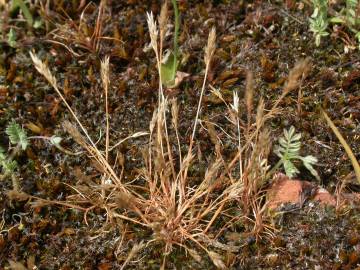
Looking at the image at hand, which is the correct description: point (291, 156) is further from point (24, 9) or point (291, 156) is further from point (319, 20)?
point (24, 9)

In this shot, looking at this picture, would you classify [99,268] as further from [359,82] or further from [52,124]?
[359,82]

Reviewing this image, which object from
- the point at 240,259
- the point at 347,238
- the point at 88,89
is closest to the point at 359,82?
the point at 347,238

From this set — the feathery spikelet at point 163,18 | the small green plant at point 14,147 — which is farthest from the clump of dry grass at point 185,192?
the small green plant at point 14,147

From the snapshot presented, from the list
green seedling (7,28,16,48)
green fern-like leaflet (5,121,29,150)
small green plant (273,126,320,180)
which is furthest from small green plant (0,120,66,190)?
small green plant (273,126,320,180)

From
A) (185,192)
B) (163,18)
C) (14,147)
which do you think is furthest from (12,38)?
(185,192)

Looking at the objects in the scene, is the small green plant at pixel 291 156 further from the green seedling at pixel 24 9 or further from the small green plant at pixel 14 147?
the green seedling at pixel 24 9

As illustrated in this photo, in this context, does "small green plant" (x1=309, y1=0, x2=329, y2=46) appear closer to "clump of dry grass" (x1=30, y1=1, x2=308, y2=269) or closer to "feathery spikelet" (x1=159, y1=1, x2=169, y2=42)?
"clump of dry grass" (x1=30, y1=1, x2=308, y2=269)
